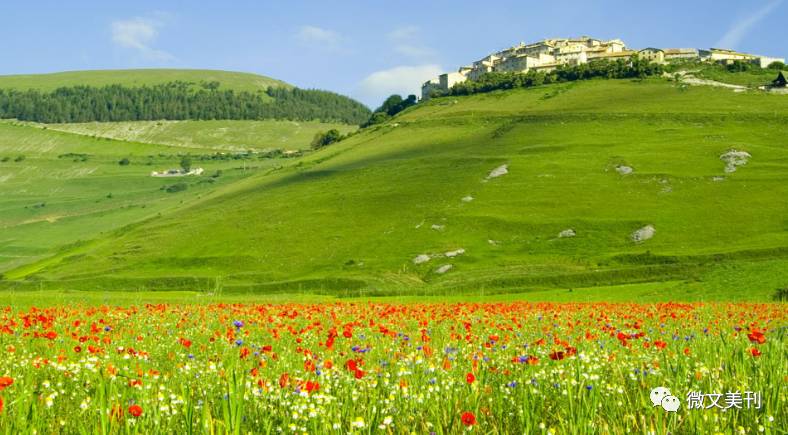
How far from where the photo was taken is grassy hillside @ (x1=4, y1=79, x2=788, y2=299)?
8450cm

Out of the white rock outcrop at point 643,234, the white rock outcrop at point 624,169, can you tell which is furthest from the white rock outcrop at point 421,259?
the white rock outcrop at point 624,169

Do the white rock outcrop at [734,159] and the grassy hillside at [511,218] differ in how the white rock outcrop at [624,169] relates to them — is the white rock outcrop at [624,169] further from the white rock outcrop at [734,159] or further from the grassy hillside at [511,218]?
the white rock outcrop at [734,159]

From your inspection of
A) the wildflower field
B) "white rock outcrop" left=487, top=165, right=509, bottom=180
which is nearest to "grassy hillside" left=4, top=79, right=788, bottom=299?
"white rock outcrop" left=487, top=165, right=509, bottom=180

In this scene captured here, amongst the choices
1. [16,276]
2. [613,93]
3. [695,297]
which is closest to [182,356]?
[695,297]

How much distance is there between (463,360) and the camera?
12.2 m

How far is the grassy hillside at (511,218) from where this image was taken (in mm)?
84500

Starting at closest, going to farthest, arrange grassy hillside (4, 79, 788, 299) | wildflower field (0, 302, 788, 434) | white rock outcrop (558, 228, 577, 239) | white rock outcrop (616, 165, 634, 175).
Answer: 1. wildflower field (0, 302, 788, 434)
2. grassy hillside (4, 79, 788, 299)
3. white rock outcrop (558, 228, 577, 239)
4. white rock outcrop (616, 165, 634, 175)

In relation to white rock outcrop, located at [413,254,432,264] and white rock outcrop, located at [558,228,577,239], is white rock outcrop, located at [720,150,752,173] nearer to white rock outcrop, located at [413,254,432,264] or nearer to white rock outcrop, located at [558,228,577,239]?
white rock outcrop, located at [558,228,577,239]

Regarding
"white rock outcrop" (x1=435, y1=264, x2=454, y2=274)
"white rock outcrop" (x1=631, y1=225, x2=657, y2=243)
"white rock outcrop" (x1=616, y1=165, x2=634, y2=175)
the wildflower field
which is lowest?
"white rock outcrop" (x1=435, y1=264, x2=454, y2=274)

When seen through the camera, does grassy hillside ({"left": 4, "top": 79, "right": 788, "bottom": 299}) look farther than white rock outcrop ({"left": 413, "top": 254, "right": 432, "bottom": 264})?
No

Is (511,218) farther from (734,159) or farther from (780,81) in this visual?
(780,81)

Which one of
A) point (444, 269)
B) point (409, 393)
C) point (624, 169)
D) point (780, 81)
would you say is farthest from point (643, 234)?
point (780, 81)

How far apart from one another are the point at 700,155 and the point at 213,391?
131 metres

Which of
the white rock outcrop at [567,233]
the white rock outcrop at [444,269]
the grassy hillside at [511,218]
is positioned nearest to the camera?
the grassy hillside at [511,218]
